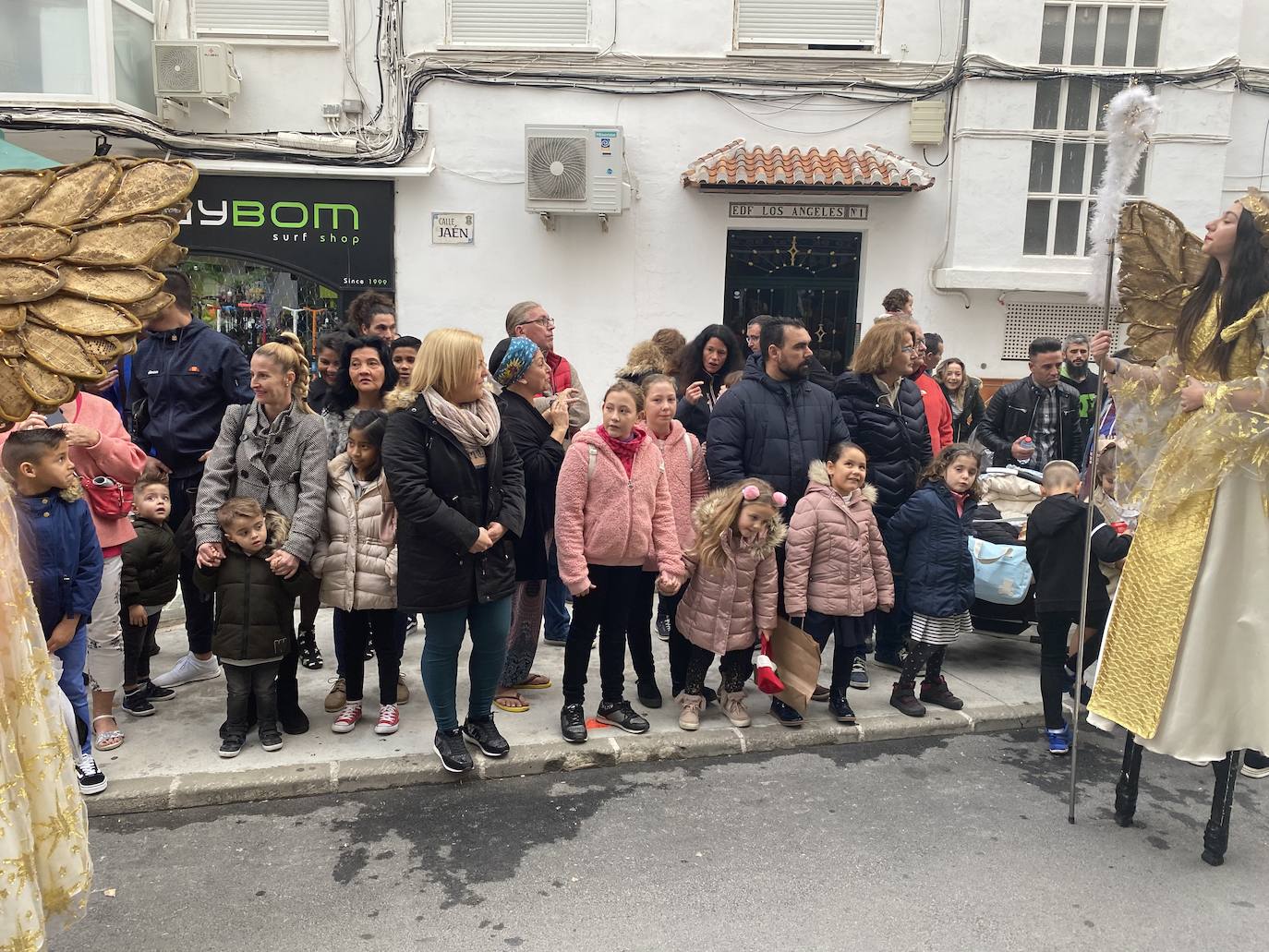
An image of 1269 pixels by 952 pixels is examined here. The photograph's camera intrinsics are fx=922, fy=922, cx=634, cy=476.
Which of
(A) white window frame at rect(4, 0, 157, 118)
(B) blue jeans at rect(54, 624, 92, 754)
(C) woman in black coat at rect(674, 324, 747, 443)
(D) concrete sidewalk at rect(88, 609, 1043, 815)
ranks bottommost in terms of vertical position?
(D) concrete sidewalk at rect(88, 609, 1043, 815)

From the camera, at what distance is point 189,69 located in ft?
31.1

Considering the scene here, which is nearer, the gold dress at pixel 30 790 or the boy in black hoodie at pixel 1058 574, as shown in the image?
the gold dress at pixel 30 790

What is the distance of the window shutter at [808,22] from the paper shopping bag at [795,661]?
785 cm

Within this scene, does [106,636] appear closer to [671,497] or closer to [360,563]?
[360,563]

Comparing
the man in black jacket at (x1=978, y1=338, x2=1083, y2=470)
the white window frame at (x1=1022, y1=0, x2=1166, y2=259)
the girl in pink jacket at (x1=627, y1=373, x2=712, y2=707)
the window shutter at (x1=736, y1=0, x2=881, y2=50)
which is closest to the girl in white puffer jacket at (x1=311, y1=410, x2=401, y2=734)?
the girl in pink jacket at (x1=627, y1=373, x2=712, y2=707)

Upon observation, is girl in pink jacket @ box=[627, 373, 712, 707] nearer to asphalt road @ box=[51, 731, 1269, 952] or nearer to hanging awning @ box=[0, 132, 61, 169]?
asphalt road @ box=[51, 731, 1269, 952]

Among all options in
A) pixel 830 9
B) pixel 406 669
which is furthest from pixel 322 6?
pixel 406 669

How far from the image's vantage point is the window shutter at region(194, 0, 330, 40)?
1001 cm

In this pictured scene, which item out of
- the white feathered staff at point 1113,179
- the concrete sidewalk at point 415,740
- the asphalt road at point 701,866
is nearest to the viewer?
the asphalt road at point 701,866

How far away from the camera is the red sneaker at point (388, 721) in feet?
14.5

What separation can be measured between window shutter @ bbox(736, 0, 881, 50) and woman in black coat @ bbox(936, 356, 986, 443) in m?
4.62

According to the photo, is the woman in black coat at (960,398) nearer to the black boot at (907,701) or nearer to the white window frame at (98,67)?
the black boot at (907,701)

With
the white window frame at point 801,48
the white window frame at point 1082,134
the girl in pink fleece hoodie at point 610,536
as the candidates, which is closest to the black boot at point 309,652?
the girl in pink fleece hoodie at point 610,536

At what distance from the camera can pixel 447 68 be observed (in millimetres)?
10055
